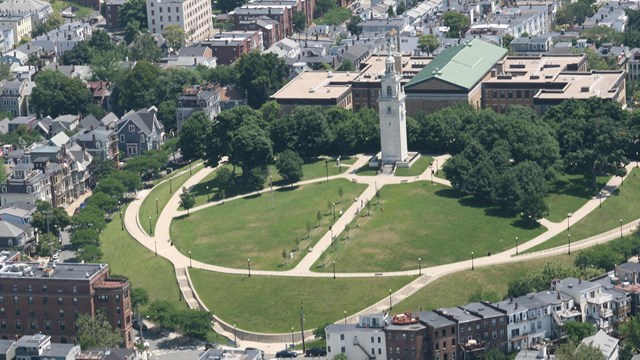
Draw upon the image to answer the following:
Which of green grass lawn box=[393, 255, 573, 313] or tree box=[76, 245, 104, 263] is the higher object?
tree box=[76, 245, 104, 263]

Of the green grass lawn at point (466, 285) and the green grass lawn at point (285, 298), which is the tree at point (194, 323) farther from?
the green grass lawn at point (466, 285)

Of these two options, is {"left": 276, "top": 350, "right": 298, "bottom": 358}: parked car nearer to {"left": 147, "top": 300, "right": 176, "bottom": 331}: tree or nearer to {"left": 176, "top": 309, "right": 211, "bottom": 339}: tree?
{"left": 176, "top": 309, "right": 211, "bottom": 339}: tree

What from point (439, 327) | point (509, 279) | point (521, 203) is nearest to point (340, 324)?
point (439, 327)

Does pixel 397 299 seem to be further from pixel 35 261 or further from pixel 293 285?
pixel 35 261

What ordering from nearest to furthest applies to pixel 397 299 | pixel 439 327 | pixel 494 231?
pixel 439 327, pixel 397 299, pixel 494 231

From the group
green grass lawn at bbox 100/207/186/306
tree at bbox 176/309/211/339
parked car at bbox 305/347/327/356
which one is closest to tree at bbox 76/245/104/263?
green grass lawn at bbox 100/207/186/306

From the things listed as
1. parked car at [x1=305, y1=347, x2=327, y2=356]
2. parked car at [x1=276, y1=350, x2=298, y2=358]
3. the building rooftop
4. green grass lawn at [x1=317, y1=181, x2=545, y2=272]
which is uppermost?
the building rooftop

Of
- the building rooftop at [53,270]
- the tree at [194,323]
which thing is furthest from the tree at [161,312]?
the building rooftop at [53,270]

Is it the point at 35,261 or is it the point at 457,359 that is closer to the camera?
the point at 457,359
